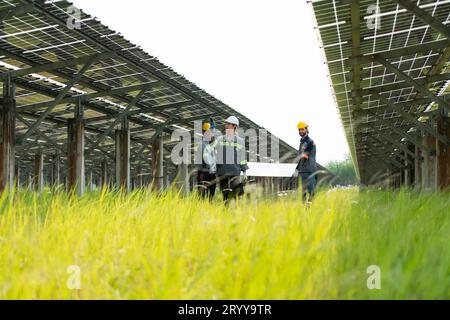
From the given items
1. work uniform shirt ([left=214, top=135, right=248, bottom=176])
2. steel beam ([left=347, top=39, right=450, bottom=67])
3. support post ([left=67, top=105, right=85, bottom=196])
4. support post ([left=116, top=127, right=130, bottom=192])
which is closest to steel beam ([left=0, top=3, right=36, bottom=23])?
work uniform shirt ([left=214, top=135, right=248, bottom=176])

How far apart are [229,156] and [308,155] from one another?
5.78 ft

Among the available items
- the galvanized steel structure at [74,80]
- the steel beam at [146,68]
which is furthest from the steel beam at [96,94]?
the steel beam at [146,68]

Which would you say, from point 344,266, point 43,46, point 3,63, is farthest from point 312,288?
point 3,63

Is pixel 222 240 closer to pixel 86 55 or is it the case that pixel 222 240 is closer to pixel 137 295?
pixel 137 295

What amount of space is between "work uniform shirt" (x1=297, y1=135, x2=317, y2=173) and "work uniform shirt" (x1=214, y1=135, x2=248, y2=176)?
4.06ft

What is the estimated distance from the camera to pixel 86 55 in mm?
12375

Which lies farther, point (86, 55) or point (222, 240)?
point (86, 55)

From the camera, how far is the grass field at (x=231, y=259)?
9.75 feet

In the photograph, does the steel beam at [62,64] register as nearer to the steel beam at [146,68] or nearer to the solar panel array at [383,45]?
the steel beam at [146,68]

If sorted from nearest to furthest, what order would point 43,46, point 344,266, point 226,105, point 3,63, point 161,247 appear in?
point 344,266, point 161,247, point 43,46, point 3,63, point 226,105

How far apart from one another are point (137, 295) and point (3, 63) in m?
11.3

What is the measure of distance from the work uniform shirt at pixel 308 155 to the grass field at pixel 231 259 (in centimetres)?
569

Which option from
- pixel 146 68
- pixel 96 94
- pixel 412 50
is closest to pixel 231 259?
pixel 412 50

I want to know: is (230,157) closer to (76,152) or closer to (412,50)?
(412,50)
